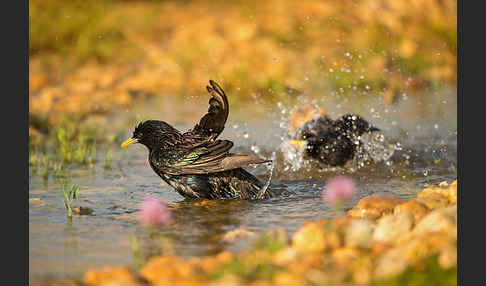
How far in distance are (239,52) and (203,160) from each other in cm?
629

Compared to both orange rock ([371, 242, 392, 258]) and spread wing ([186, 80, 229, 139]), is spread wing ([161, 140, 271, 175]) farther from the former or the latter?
orange rock ([371, 242, 392, 258])

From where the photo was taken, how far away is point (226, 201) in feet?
21.3

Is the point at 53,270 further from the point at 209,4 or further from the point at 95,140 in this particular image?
the point at 209,4

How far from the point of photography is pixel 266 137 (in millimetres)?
9289

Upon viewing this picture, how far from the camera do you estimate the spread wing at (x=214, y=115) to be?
6656 mm

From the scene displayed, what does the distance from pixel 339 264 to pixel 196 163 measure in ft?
8.12

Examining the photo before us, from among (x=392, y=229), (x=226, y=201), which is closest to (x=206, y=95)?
(x=226, y=201)

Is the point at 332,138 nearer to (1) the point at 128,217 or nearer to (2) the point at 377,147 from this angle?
(2) the point at 377,147

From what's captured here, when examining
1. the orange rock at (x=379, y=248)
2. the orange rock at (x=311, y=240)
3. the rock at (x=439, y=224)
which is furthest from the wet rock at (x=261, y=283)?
the rock at (x=439, y=224)

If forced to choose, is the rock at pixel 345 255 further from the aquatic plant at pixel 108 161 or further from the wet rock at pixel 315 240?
the aquatic plant at pixel 108 161

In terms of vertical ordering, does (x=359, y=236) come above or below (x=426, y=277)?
above

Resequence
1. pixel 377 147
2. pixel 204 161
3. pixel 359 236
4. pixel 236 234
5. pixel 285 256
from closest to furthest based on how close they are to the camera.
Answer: pixel 285 256
pixel 359 236
pixel 236 234
pixel 204 161
pixel 377 147

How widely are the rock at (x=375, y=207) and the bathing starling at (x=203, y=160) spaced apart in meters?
1.09

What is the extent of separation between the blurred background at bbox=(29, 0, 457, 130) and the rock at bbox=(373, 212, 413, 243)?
608 centimetres
